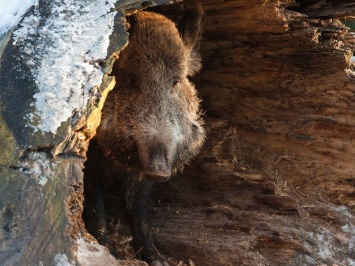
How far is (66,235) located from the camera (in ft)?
7.45

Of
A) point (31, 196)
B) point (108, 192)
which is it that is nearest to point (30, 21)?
point (31, 196)

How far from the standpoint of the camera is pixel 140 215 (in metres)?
3.90

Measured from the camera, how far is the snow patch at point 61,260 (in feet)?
7.30

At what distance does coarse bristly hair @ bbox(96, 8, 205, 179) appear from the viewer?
3.20 m

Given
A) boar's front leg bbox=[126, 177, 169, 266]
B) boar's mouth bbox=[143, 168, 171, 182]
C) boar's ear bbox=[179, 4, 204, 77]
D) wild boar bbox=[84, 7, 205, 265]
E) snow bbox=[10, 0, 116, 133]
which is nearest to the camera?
snow bbox=[10, 0, 116, 133]

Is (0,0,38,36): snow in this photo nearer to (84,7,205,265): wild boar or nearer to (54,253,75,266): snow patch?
(84,7,205,265): wild boar

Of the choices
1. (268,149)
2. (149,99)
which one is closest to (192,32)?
(149,99)

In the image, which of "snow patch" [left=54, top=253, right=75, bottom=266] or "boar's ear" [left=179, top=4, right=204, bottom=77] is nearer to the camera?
"snow patch" [left=54, top=253, right=75, bottom=266]

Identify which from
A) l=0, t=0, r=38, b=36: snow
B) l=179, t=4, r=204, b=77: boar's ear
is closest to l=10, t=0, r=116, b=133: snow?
l=0, t=0, r=38, b=36: snow

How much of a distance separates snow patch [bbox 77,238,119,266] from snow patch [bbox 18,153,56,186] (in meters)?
0.26

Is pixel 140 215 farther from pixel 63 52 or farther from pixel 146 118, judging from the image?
pixel 63 52

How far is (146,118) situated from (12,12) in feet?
2.85

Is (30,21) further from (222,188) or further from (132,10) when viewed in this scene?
(222,188)

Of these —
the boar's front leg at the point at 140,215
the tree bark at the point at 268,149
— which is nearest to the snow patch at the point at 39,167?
the tree bark at the point at 268,149
